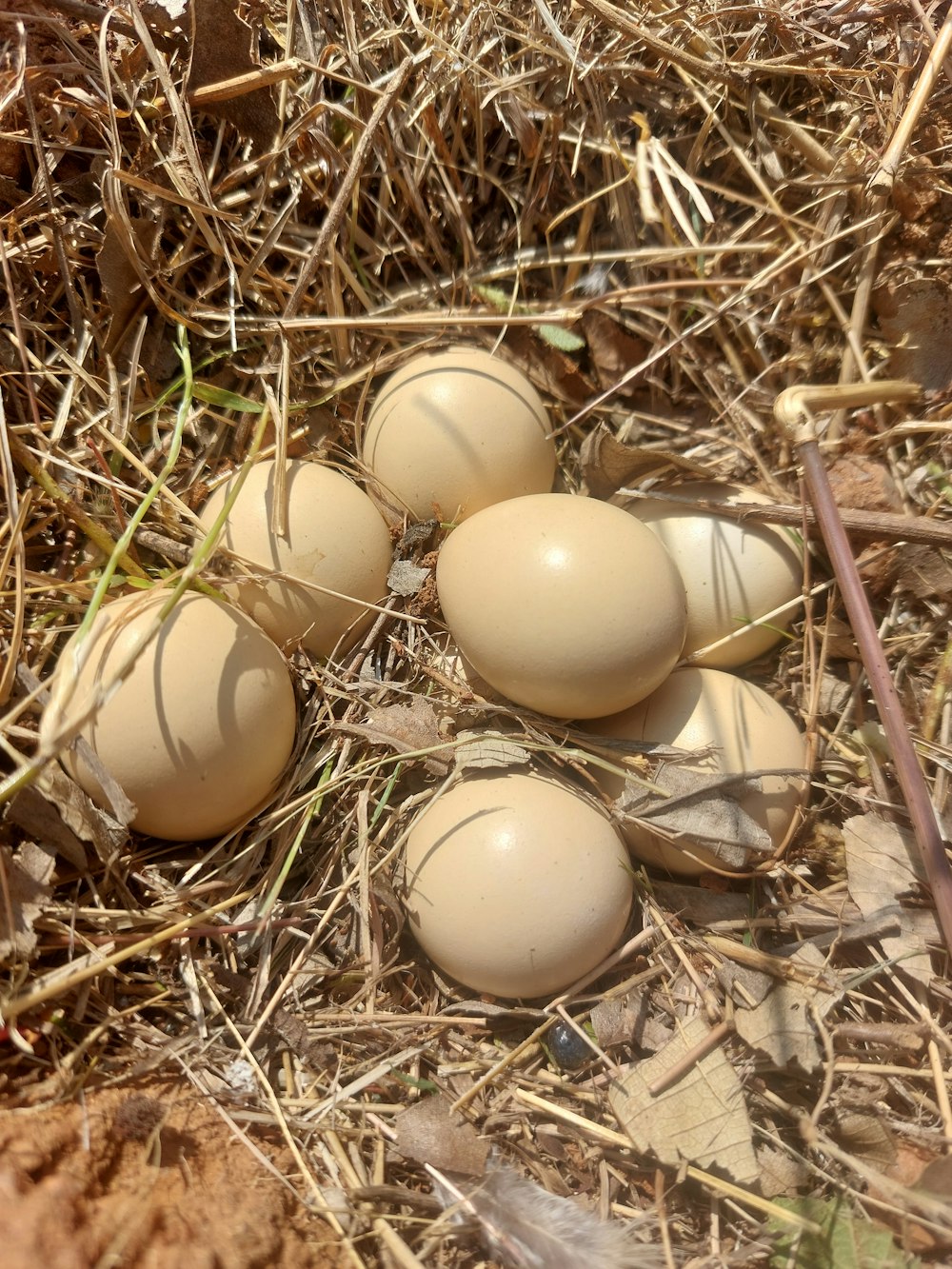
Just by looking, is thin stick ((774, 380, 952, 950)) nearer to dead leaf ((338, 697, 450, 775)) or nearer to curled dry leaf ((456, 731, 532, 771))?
curled dry leaf ((456, 731, 532, 771))


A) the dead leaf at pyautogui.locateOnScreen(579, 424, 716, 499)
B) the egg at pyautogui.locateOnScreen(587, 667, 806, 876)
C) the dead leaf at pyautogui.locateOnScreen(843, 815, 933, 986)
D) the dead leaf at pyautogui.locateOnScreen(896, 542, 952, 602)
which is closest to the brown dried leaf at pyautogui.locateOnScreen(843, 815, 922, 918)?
the dead leaf at pyautogui.locateOnScreen(843, 815, 933, 986)

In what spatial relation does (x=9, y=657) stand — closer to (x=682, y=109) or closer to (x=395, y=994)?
(x=395, y=994)

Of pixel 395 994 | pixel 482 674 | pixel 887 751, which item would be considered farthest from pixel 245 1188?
pixel 887 751

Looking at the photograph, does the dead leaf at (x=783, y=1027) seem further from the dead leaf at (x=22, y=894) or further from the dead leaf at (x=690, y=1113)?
the dead leaf at (x=22, y=894)

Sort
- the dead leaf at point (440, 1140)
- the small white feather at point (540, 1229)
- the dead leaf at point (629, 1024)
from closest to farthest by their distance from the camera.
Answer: the small white feather at point (540, 1229) < the dead leaf at point (440, 1140) < the dead leaf at point (629, 1024)

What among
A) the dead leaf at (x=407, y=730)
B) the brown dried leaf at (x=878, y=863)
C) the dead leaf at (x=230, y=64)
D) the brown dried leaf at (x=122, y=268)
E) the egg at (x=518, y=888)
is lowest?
the brown dried leaf at (x=878, y=863)

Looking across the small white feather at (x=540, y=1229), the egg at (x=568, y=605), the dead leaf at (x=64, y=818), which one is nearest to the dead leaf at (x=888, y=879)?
the egg at (x=568, y=605)

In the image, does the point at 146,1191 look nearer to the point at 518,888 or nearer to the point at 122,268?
the point at 518,888
